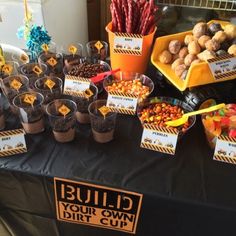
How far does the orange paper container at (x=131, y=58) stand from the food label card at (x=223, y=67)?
0.79 ft

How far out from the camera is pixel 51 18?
1417 millimetres

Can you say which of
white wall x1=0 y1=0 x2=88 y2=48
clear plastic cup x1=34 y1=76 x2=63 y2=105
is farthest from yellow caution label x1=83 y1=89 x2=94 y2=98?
white wall x1=0 y1=0 x2=88 y2=48

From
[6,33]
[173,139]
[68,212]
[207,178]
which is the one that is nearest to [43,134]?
[68,212]

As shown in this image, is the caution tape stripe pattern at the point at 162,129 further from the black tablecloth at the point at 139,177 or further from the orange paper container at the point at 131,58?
the orange paper container at the point at 131,58

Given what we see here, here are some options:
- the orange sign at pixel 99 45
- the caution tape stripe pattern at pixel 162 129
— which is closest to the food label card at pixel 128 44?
the orange sign at pixel 99 45

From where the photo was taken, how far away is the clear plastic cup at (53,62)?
1.07m

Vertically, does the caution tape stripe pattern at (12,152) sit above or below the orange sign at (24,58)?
below

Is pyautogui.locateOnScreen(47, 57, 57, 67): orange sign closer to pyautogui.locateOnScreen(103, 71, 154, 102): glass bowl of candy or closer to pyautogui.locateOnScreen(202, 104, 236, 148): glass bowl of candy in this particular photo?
pyautogui.locateOnScreen(103, 71, 154, 102): glass bowl of candy

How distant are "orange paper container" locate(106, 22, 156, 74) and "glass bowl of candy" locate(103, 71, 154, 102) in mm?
32

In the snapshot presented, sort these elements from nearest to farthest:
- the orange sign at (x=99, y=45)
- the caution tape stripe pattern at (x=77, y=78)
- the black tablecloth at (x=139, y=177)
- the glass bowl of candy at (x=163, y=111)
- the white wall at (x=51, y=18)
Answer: the black tablecloth at (x=139, y=177), the glass bowl of candy at (x=163, y=111), the caution tape stripe pattern at (x=77, y=78), the orange sign at (x=99, y=45), the white wall at (x=51, y=18)

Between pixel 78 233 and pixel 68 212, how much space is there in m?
0.12

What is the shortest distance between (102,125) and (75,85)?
0.67 feet

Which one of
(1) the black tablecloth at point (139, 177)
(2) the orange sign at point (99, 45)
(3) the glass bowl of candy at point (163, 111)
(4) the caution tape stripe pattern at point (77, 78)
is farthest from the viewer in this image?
(2) the orange sign at point (99, 45)

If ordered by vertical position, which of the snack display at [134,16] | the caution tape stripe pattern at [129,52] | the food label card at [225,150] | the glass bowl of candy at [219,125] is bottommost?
the food label card at [225,150]
